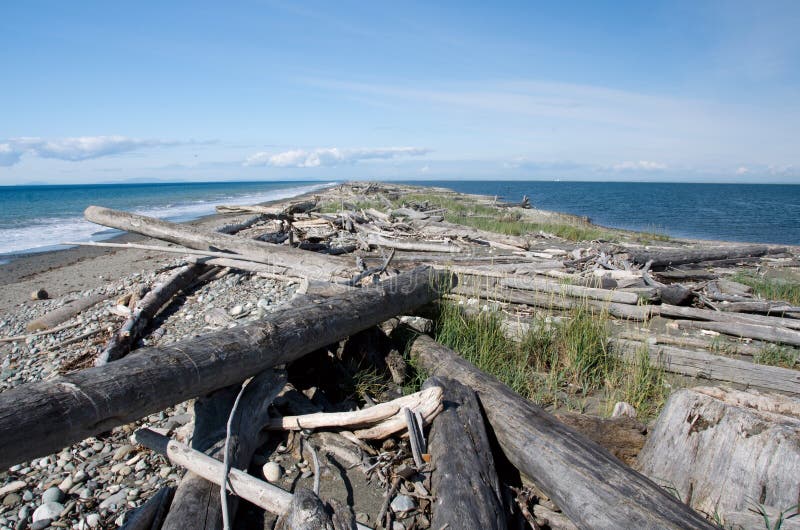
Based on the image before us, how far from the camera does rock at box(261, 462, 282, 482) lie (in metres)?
3.12

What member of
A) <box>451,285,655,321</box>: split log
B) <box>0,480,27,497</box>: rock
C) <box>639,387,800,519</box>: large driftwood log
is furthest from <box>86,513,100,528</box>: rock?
<box>451,285,655,321</box>: split log

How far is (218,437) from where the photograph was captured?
3.11 m

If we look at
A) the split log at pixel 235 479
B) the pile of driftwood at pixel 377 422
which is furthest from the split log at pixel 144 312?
the split log at pixel 235 479

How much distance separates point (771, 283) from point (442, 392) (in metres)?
8.94

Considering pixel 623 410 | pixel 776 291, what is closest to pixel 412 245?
pixel 776 291

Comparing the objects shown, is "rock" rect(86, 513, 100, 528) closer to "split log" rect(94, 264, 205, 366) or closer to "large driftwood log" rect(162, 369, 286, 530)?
"large driftwood log" rect(162, 369, 286, 530)

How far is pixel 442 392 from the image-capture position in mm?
3275

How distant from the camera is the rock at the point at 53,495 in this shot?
3.09 meters

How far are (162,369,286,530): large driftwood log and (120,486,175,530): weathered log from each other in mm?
107

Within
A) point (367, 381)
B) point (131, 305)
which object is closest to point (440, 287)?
point (367, 381)

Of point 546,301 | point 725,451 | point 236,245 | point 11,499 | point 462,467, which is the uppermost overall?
point 236,245

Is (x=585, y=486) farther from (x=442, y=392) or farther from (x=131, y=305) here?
(x=131, y=305)

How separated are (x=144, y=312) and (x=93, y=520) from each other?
407cm

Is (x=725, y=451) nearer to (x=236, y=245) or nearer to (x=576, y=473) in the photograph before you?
(x=576, y=473)
